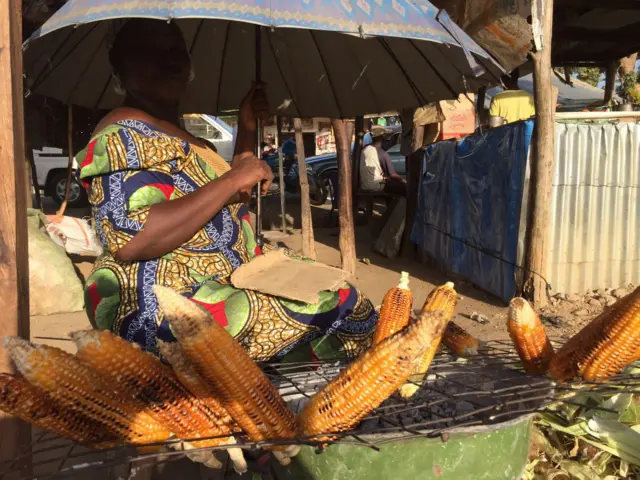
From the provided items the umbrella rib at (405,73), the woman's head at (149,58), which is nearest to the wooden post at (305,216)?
the umbrella rib at (405,73)

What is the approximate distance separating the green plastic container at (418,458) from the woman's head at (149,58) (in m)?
1.59

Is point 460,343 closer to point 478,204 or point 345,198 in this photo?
point 478,204

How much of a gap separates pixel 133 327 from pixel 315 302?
28.3 inches

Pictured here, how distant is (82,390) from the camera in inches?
52.7

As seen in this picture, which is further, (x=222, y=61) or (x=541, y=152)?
(x=541, y=152)

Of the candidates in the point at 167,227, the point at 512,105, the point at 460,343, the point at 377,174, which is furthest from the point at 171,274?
the point at 377,174

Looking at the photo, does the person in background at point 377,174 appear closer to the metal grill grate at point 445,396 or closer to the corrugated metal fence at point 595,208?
the corrugated metal fence at point 595,208

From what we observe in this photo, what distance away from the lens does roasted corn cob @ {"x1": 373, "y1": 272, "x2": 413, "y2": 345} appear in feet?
6.35

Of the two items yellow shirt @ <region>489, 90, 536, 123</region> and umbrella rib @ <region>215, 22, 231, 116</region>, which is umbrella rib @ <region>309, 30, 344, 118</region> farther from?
yellow shirt @ <region>489, 90, 536, 123</region>

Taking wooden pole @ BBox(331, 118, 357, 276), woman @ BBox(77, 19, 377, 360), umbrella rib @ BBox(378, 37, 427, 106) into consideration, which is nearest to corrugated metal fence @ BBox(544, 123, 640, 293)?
wooden pole @ BBox(331, 118, 357, 276)

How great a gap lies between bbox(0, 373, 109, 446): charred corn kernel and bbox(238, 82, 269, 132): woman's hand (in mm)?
1793

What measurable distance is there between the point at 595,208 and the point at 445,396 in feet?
14.9

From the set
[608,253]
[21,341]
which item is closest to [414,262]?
[608,253]

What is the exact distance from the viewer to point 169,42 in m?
2.14
